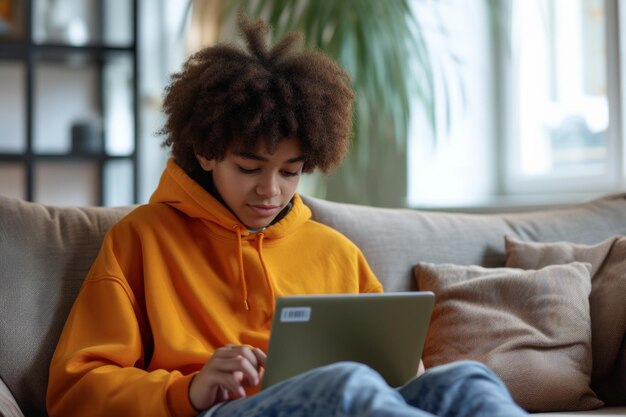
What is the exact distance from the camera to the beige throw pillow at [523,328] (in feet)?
6.11

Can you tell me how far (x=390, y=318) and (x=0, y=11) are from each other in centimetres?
300

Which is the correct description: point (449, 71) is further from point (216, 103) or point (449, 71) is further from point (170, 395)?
point (170, 395)

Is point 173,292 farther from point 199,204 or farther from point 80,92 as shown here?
point 80,92

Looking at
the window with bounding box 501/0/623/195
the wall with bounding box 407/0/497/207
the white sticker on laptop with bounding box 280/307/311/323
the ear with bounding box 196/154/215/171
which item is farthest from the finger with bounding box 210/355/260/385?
the wall with bounding box 407/0/497/207

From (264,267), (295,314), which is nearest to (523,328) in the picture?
(264,267)

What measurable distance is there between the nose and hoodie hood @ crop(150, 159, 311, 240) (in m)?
0.09

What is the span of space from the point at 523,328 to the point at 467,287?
0.47ft

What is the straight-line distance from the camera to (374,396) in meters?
1.10

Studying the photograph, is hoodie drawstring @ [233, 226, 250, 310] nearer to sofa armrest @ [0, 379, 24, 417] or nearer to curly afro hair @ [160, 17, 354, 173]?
curly afro hair @ [160, 17, 354, 173]

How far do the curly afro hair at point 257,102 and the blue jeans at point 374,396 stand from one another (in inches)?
20.3

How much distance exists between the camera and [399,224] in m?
2.14

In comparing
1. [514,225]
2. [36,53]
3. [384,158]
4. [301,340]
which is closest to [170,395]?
[301,340]

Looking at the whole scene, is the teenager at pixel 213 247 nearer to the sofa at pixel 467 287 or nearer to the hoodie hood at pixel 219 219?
the hoodie hood at pixel 219 219

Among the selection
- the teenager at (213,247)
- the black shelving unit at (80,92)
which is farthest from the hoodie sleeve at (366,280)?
the black shelving unit at (80,92)
